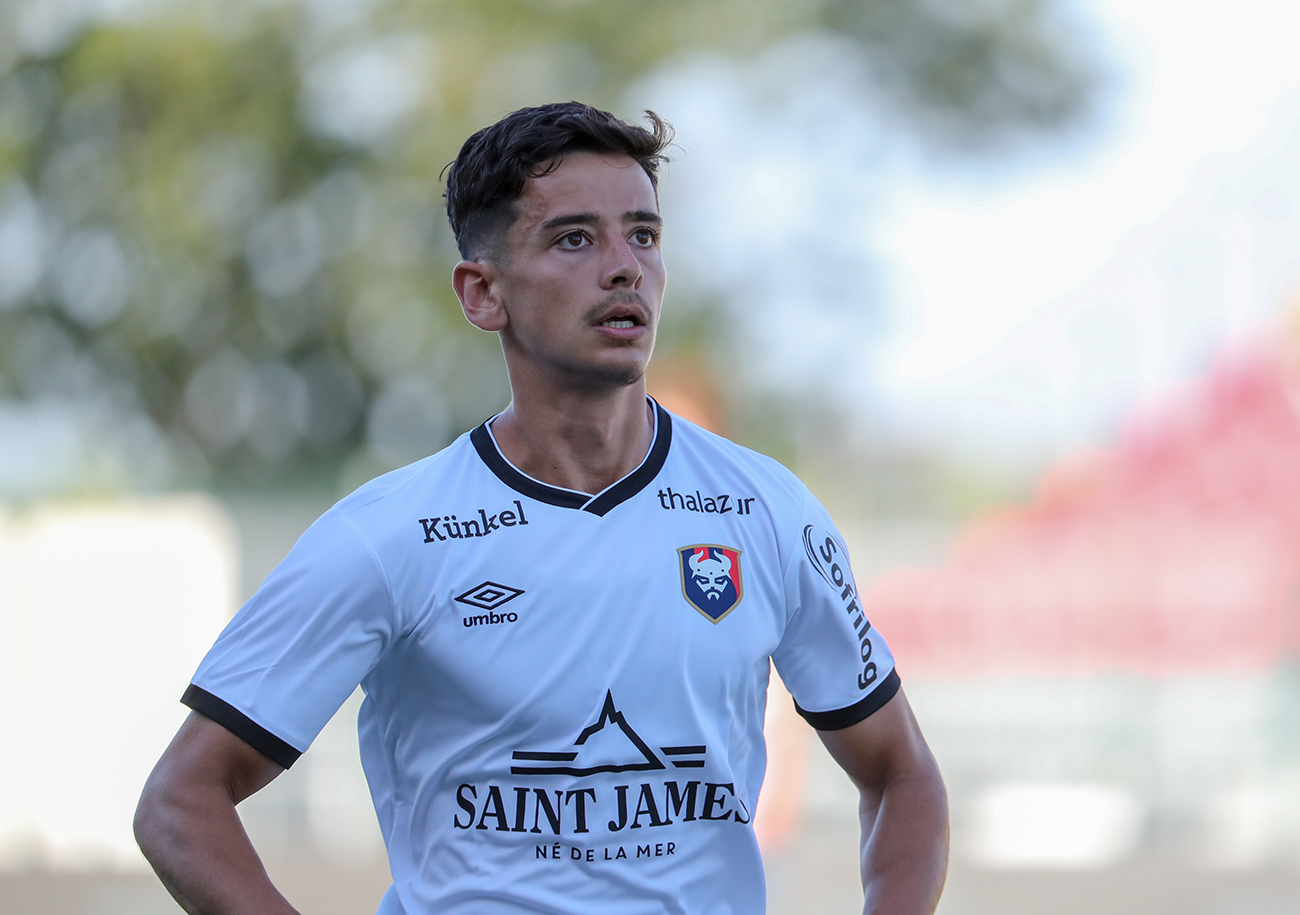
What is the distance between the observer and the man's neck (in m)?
2.56

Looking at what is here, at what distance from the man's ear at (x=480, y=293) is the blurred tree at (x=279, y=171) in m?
11.8

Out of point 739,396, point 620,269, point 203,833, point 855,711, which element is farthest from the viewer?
point 739,396

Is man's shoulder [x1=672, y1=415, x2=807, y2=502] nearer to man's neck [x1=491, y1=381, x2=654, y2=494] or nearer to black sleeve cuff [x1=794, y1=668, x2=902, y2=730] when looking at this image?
man's neck [x1=491, y1=381, x2=654, y2=494]

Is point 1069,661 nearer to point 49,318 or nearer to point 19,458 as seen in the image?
point 19,458

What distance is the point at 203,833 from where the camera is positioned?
7.23 ft

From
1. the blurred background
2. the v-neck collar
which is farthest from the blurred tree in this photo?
the v-neck collar

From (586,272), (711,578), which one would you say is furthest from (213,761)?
(586,272)

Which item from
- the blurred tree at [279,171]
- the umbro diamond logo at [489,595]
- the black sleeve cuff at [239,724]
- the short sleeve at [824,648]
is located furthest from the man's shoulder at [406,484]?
the blurred tree at [279,171]

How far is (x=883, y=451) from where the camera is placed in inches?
425

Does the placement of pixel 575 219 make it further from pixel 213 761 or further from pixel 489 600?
pixel 213 761

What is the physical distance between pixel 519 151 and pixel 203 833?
1.24 m

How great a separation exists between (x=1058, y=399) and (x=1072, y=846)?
3443mm

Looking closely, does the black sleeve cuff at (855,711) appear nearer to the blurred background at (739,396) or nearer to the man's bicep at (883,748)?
the man's bicep at (883,748)

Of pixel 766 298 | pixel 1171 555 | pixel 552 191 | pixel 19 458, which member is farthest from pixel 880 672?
pixel 766 298
